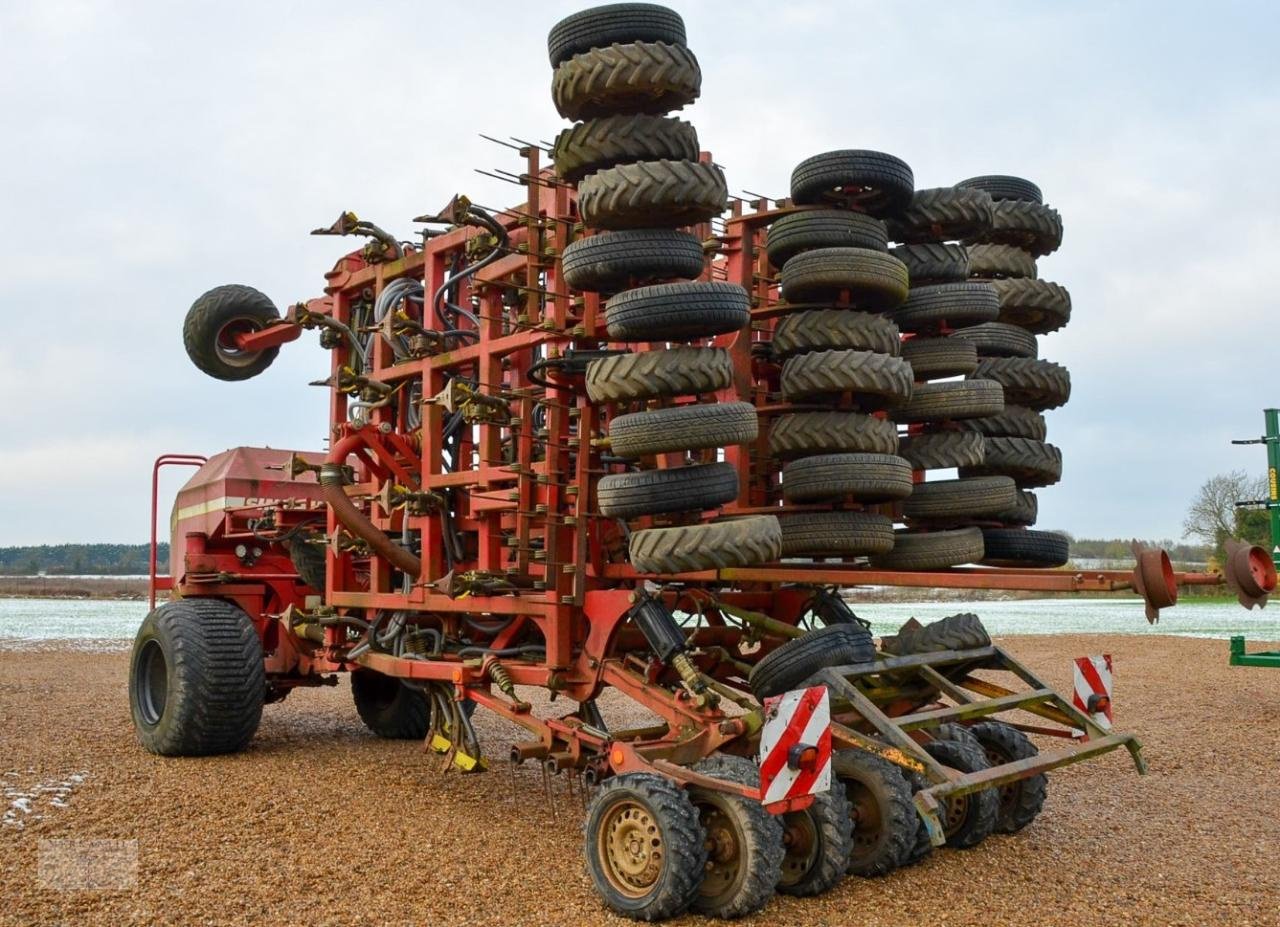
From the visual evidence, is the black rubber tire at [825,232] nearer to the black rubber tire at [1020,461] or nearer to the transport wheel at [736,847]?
the black rubber tire at [1020,461]

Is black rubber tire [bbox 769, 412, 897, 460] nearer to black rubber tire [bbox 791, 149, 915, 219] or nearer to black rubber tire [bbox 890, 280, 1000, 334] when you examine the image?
black rubber tire [bbox 890, 280, 1000, 334]

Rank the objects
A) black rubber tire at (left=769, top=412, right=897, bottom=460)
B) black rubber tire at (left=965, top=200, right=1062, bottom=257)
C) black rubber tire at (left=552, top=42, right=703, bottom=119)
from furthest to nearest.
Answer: black rubber tire at (left=965, top=200, right=1062, bottom=257), black rubber tire at (left=769, top=412, right=897, bottom=460), black rubber tire at (left=552, top=42, right=703, bottom=119)

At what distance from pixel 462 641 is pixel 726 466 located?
237 centimetres

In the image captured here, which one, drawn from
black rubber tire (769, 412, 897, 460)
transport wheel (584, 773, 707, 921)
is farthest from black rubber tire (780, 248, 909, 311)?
transport wheel (584, 773, 707, 921)

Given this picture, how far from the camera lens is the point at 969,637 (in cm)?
643

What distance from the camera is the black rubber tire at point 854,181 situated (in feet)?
21.4

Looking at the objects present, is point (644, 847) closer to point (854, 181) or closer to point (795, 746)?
point (795, 746)

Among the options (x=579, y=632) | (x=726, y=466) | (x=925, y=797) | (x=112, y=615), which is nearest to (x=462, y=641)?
(x=579, y=632)

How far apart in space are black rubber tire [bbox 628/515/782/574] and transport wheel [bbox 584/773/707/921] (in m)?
1.00

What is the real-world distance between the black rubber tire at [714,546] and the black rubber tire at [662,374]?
25.1 inches

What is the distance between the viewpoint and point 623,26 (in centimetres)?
608

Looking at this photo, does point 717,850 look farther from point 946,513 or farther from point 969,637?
point 946,513

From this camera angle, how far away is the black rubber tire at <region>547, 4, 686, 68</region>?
238 inches

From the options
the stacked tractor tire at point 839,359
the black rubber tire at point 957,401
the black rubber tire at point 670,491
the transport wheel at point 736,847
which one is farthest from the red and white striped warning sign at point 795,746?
the black rubber tire at point 957,401
